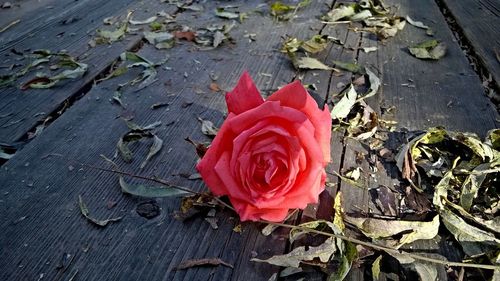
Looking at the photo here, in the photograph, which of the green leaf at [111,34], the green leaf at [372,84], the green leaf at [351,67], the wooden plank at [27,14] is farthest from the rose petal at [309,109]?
the wooden plank at [27,14]

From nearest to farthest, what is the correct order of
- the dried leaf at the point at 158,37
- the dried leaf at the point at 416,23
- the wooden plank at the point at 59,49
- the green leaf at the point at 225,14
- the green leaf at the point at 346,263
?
the green leaf at the point at 346,263, the wooden plank at the point at 59,49, the dried leaf at the point at 158,37, the dried leaf at the point at 416,23, the green leaf at the point at 225,14

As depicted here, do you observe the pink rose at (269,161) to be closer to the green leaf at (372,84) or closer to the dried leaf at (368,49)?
the green leaf at (372,84)

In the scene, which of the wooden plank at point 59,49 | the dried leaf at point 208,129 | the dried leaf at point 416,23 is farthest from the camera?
the dried leaf at point 416,23

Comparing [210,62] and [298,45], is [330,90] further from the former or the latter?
[210,62]

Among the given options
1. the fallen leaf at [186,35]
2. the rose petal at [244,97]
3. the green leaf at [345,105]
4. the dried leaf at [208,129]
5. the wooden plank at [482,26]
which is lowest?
the wooden plank at [482,26]

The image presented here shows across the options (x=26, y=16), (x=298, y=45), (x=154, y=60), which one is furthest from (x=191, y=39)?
(x=26, y=16)

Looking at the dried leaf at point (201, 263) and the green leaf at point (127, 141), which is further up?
the dried leaf at point (201, 263)

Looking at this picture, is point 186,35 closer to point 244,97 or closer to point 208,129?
point 208,129
